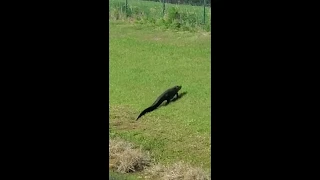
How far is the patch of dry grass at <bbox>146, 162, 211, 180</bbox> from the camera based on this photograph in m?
3.30

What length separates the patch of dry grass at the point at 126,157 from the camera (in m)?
3.18

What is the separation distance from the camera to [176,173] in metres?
3.34

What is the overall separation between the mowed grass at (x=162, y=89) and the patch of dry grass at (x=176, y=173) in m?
0.12

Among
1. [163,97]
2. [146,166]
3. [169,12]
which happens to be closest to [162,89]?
[163,97]

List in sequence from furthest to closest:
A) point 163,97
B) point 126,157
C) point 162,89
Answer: point 162,89
point 163,97
point 126,157

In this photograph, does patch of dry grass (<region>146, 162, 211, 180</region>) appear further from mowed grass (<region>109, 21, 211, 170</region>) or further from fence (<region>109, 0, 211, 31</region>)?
fence (<region>109, 0, 211, 31</region>)

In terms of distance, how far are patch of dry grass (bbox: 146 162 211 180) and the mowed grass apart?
12cm

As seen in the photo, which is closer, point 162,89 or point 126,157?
point 126,157

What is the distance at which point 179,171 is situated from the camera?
11.1ft

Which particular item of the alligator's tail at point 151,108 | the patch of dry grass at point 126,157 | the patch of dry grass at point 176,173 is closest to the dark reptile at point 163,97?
the alligator's tail at point 151,108

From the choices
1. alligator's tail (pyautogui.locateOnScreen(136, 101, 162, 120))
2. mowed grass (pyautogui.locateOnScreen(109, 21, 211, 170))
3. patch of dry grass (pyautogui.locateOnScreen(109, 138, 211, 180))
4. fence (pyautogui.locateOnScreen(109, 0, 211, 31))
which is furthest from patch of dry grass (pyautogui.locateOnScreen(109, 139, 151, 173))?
fence (pyautogui.locateOnScreen(109, 0, 211, 31))

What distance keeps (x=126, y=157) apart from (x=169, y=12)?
1322 millimetres

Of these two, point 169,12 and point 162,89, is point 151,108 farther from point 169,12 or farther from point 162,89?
point 169,12
